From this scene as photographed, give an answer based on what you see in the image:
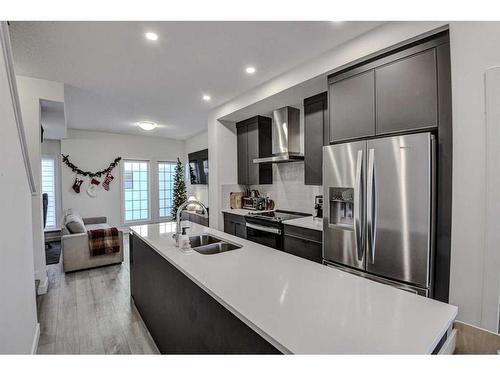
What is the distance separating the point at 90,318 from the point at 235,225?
2.25 m

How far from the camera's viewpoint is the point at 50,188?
6.19m

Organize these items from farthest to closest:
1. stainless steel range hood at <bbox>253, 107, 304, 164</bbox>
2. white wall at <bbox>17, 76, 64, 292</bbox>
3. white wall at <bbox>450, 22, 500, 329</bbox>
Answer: stainless steel range hood at <bbox>253, 107, 304, 164</bbox> < white wall at <bbox>17, 76, 64, 292</bbox> < white wall at <bbox>450, 22, 500, 329</bbox>

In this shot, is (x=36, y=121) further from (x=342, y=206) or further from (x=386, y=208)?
(x=386, y=208)

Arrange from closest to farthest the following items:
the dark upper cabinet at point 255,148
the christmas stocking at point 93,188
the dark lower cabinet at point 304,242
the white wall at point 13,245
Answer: the white wall at point 13,245 → the dark lower cabinet at point 304,242 → the dark upper cabinet at point 255,148 → the christmas stocking at point 93,188

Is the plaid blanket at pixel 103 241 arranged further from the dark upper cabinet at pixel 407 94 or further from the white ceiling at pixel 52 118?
the dark upper cabinet at pixel 407 94

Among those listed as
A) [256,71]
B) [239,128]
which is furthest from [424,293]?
[239,128]

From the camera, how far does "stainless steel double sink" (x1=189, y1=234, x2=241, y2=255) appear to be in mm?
2215

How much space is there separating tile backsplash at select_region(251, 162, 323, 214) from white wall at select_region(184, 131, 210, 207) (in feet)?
8.70

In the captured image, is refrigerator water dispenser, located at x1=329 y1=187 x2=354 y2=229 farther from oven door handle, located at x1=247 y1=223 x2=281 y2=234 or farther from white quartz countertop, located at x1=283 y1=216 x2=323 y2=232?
oven door handle, located at x1=247 y1=223 x2=281 y2=234

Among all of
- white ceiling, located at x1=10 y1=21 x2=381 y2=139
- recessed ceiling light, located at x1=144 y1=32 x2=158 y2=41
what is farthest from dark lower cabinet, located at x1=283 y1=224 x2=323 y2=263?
recessed ceiling light, located at x1=144 y1=32 x2=158 y2=41

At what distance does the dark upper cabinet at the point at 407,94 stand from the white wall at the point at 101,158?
658 centimetres

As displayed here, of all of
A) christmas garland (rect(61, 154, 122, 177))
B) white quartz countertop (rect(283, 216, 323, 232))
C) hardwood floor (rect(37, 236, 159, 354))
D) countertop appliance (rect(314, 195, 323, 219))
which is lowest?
hardwood floor (rect(37, 236, 159, 354))

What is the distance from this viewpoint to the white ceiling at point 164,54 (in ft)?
6.95

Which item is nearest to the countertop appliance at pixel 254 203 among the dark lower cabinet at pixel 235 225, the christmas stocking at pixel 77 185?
the dark lower cabinet at pixel 235 225
